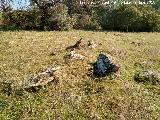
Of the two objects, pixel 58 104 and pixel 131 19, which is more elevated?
pixel 131 19

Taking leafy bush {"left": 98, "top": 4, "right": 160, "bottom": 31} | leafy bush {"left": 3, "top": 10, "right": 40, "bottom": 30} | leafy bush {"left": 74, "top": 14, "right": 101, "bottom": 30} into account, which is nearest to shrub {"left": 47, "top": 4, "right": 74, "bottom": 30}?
leafy bush {"left": 3, "top": 10, "right": 40, "bottom": 30}

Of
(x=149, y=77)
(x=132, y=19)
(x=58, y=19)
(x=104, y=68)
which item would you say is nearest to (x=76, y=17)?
(x=58, y=19)

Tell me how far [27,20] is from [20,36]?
31.7 feet

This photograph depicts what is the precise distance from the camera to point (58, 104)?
17672 mm

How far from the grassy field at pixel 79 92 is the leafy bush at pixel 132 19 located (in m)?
19.0

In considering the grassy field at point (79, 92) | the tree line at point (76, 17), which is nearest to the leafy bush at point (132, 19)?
the tree line at point (76, 17)

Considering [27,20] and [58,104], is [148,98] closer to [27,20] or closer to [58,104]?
[58,104]

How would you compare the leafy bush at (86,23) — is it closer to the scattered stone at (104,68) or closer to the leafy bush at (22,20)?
the leafy bush at (22,20)

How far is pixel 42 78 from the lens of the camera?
19.5 metres

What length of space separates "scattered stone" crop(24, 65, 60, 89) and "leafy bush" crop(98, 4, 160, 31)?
26.7 m

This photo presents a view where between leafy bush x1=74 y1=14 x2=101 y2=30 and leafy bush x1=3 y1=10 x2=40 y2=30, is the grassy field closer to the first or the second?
leafy bush x1=3 y1=10 x2=40 y2=30

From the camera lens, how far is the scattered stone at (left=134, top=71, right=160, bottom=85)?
20.3m

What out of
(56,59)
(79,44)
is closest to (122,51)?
(79,44)

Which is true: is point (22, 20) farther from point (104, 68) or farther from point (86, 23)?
point (104, 68)
